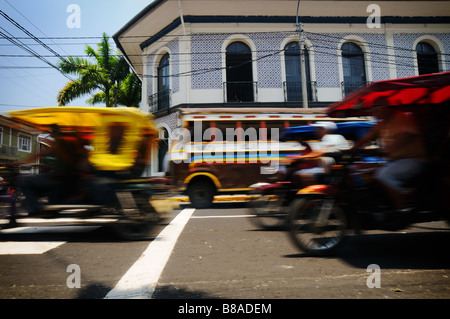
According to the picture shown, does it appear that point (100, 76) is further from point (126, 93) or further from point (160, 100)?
point (160, 100)

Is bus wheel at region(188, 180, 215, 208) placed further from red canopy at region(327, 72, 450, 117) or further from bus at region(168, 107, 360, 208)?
red canopy at region(327, 72, 450, 117)

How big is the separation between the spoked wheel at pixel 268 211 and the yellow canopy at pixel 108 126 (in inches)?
95.8

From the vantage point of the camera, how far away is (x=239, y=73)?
15.5 metres

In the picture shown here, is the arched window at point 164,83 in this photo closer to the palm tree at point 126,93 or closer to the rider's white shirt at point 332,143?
the palm tree at point 126,93

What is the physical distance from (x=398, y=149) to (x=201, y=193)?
566 cm

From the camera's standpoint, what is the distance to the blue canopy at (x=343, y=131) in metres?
4.76

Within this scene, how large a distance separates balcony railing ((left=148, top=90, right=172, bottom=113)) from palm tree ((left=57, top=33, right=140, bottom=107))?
13.2 feet

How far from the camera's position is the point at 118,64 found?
19.5 m

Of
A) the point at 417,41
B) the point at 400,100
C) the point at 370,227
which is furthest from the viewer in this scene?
the point at 417,41

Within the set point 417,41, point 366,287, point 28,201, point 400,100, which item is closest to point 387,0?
point 417,41

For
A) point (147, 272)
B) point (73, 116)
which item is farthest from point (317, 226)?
point (73, 116)

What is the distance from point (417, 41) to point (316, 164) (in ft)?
54.3

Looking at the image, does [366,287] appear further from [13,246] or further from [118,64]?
[118,64]

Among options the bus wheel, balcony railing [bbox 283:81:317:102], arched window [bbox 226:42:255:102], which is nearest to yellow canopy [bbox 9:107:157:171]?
the bus wheel
